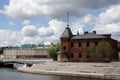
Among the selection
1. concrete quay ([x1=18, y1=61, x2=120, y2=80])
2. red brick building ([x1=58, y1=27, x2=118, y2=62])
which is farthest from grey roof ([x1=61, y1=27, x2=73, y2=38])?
concrete quay ([x1=18, y1=61, x2=120, y2=80])

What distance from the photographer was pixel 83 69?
6694 centimetres

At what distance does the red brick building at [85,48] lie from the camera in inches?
3014

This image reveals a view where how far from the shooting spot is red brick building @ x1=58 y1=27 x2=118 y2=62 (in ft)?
251

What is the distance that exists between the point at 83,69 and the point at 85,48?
13.5 meters

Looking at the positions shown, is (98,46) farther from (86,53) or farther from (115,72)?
(115,72)

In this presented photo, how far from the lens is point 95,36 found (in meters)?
78.9

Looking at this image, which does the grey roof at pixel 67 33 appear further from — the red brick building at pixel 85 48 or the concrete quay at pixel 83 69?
the concrete quay at pixel 83 69

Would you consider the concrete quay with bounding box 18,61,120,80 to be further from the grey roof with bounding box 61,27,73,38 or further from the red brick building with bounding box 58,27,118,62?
the grey roof with bounding box 61,27,73,38

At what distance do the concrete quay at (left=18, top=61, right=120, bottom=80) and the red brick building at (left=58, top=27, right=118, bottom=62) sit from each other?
7.29m

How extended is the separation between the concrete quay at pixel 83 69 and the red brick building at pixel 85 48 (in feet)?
23.9

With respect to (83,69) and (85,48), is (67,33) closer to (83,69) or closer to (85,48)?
(85,48)

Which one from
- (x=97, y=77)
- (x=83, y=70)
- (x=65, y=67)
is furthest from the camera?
(x=65, y=67)

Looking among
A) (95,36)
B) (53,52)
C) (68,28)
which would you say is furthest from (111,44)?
(53,52)

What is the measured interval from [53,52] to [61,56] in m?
26.8
